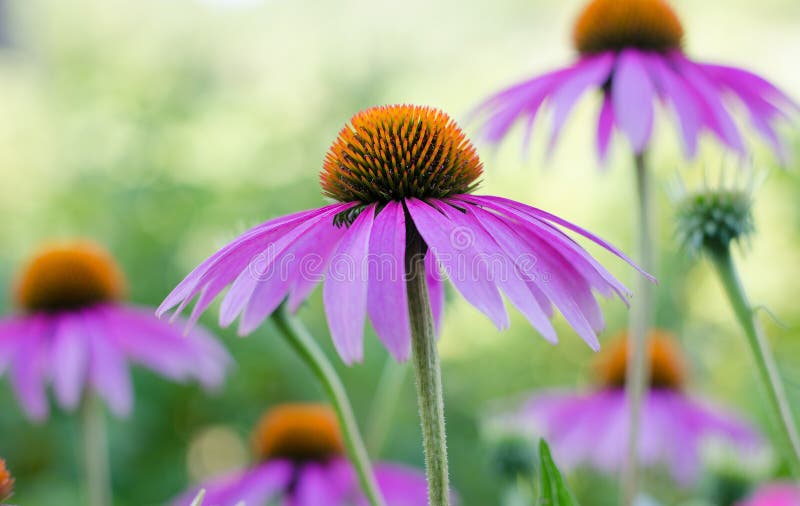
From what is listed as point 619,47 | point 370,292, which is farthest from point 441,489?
point 619,47

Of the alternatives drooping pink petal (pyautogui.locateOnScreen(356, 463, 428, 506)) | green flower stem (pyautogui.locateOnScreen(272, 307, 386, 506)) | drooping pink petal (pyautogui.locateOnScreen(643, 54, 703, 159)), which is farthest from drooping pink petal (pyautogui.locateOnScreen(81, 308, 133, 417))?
drooping pink petal (pyautogui.locateOnScreen(643, 54, 703, 159))

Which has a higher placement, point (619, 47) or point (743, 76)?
point (619, 47)

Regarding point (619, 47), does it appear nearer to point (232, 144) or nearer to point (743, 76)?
point (743, 76)

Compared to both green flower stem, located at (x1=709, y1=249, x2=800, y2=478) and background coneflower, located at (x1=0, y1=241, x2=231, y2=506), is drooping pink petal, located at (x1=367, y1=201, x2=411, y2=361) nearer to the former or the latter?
green flower stem, located at (x1=709, y1=249, x2=800, y2=478)

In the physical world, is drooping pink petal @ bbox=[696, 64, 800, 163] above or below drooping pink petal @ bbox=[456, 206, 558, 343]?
above

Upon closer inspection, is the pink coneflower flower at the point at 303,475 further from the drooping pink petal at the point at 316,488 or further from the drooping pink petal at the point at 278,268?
the drooping pink petal at the point at 278,268

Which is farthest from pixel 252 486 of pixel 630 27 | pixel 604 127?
pixel 630 27
